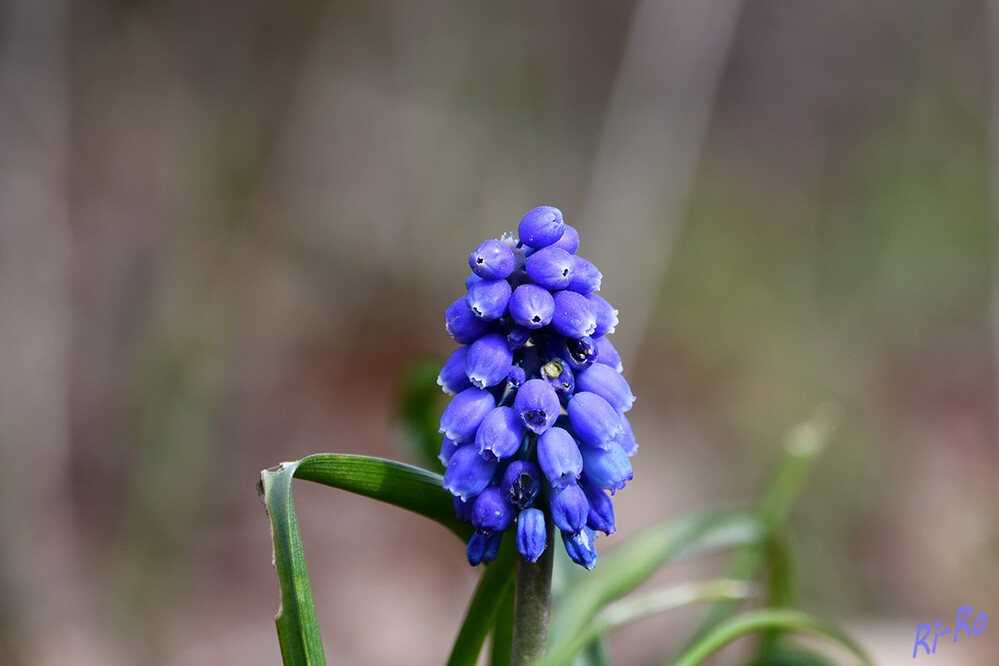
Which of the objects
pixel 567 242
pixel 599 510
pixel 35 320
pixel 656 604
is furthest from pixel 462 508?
pixel 35 320

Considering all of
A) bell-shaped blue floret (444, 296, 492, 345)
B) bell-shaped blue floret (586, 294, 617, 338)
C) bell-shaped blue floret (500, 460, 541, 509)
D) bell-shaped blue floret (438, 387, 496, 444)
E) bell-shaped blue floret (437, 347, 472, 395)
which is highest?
bell-shaped blue floret (586, 294, 617, 338)

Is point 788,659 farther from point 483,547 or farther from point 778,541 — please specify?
point 483,547

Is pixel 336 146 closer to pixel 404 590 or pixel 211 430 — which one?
pixel 211 430

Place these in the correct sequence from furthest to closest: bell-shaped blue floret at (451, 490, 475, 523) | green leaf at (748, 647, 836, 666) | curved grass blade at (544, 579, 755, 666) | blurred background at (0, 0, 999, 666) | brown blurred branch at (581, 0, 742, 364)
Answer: brown blurred branch at (581, 0, 742, 364), blurred background at (0, 0, 999, 666), green leaf at (748, 647, 836, 666), curved grass blade at (544, 579, 755, 666), bell-shaped blue floret at (451, 490, 475, 523)

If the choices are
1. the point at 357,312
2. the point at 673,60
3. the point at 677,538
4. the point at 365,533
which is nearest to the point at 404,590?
the point at 365,533

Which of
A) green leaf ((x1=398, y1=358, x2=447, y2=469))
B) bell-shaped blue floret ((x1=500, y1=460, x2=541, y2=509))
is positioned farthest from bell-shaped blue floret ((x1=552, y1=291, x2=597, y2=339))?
green leaf ((x1=398, y1=358, x2=447, y2=469))

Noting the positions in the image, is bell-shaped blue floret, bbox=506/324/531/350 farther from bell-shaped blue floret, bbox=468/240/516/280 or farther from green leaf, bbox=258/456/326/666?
green leaf, bbox=258/456/326/666

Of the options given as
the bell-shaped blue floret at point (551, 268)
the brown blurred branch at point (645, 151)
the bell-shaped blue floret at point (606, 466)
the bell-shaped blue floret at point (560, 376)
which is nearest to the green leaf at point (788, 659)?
the bell-shaped blue floret at point (606, 466)

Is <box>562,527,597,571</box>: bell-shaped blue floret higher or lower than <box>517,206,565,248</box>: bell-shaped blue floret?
lower

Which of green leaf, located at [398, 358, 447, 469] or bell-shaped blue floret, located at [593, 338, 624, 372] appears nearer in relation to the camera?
bell-shaped blue floret, located at [593, 338, 624, 372]
